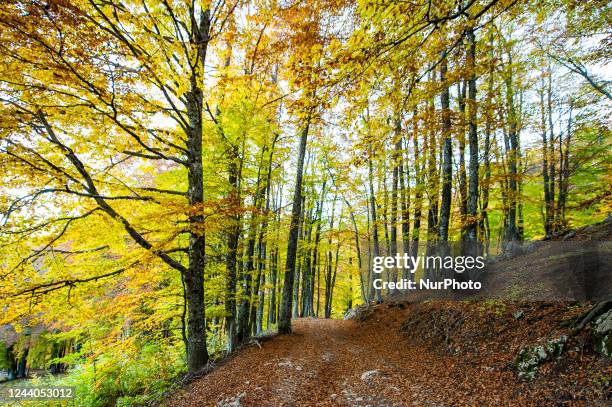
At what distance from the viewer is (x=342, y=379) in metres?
5.77

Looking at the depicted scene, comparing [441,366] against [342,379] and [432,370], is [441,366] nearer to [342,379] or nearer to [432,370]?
[432,370]

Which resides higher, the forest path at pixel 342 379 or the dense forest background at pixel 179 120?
the dense forest background at pixel 179 120

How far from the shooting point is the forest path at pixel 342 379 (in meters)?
4.63

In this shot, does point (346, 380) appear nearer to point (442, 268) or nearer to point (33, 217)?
point (442, 268)

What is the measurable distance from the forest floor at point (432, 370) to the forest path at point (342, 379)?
19mm

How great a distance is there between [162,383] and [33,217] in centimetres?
621

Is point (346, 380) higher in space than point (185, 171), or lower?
lower

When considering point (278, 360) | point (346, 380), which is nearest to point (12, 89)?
point (278, 360)

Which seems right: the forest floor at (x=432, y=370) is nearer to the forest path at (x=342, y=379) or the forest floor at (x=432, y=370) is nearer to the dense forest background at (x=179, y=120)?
the forest path at (x=342, y=379)

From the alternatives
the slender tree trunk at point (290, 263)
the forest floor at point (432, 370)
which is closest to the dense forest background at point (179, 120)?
the slender tree trunk at point (290, 263)

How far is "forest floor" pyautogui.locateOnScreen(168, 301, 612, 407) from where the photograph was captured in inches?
155

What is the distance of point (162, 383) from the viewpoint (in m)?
8.15

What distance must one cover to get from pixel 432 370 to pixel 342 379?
2.00 meters

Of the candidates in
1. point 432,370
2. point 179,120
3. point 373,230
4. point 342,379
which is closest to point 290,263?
point 342,379
